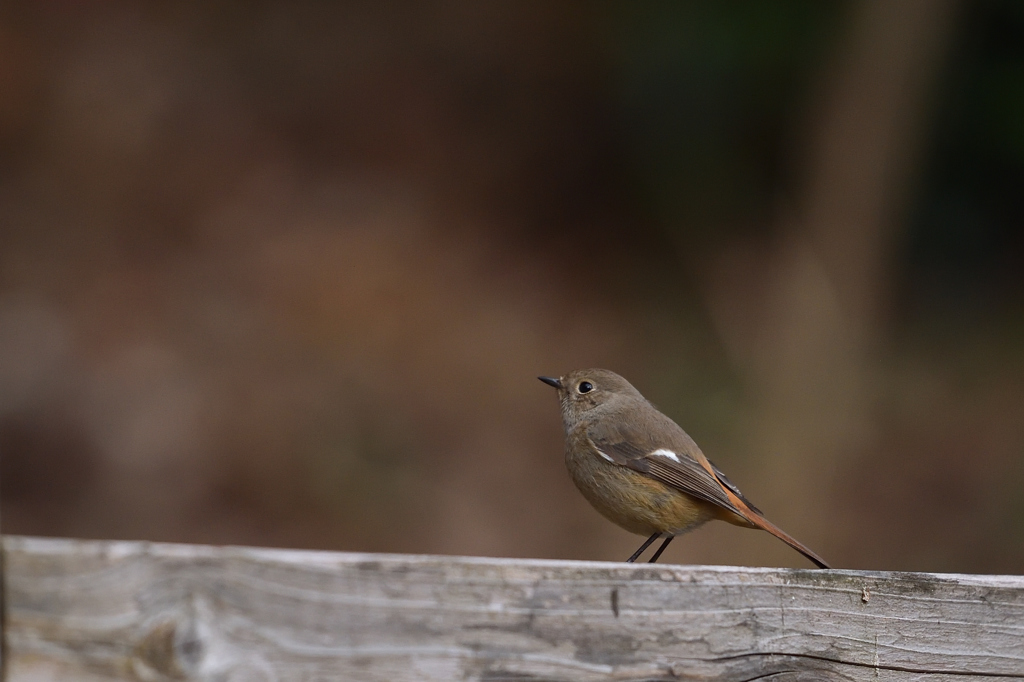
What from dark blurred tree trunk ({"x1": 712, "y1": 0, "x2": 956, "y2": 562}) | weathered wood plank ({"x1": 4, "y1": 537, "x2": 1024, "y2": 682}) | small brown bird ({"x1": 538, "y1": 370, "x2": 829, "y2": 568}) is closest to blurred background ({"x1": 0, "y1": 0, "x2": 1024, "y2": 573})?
dark blurred tree trunk ({"x1": 712, "y1": 0, "x2": 956, "y2": 562})

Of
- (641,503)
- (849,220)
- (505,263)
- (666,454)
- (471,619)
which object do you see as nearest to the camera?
(471,619)

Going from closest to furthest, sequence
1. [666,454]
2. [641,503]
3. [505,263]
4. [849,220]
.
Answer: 1. [641,503]
2. [666,454]
3. [849,220]
4. [505,263]

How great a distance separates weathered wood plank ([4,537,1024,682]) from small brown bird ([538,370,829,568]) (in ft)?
4.27

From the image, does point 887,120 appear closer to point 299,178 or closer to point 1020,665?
point 299,178

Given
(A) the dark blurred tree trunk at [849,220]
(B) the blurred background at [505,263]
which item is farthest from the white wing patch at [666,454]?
(A) the dark blurred tree trunk at [849,220]

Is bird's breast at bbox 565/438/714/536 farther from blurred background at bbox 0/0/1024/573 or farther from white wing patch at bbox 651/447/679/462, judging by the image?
blurred background at bbox 0/0/1024/573

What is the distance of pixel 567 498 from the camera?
27.6ft

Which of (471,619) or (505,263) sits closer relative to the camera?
(471,619)

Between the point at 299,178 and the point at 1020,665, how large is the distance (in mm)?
8265

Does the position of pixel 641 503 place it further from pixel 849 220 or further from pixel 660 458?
pixel 849 220

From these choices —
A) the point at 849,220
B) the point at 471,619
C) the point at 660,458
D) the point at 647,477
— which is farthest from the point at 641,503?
the point at 849,220

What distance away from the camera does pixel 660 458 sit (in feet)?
13.6

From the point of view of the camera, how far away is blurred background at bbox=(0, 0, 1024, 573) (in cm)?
768

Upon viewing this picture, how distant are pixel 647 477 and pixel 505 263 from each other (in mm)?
6274
